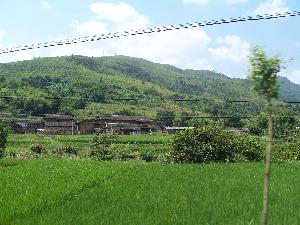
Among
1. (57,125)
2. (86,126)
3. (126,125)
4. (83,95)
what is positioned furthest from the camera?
(83,95)

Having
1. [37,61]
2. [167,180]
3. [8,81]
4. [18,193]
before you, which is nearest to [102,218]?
[18,193]

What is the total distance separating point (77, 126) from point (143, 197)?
67.7 meters

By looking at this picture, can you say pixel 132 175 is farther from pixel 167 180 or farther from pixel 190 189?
pixel 190 189

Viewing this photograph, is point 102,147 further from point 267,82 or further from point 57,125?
point 57,125

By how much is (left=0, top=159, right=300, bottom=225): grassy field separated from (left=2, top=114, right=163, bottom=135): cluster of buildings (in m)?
57.9

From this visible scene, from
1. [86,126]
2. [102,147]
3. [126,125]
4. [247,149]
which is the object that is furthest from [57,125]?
[247,149]

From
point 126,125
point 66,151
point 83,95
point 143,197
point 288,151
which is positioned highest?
point 83,95

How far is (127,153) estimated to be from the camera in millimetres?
36438

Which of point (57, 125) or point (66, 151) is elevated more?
point (66, 151)

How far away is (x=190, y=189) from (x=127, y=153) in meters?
22.8

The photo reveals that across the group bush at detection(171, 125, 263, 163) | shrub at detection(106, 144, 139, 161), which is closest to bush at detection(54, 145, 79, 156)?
shrub at detection(106, 144, 139, 161)

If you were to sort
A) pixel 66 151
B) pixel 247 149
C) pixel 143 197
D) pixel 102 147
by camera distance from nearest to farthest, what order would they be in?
pixel 143 197
pixel 247 149
pixel 102 147
pixel 66 151

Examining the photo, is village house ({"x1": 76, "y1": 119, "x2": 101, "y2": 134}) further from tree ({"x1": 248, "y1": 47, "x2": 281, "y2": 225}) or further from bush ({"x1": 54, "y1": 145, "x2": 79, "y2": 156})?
tree ({"x1": 248, "y1": 47, "x2": 281, "y2": 225})

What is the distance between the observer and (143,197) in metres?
12.2
